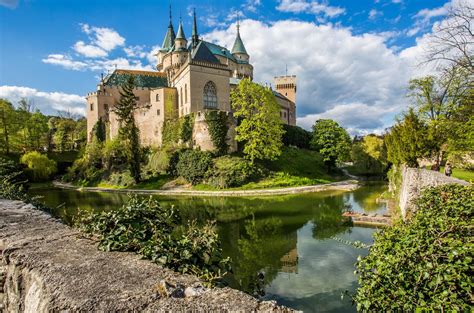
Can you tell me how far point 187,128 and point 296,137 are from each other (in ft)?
66.4

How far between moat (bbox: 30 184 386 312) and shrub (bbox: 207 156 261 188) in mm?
8483

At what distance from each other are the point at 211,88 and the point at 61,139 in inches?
1381

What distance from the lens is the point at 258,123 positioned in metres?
31.1

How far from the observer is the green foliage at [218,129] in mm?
32906

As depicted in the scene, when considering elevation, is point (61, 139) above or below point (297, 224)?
above

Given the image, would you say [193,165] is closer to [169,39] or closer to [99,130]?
[99,130]

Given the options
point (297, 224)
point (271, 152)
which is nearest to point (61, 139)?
point (271, 152)

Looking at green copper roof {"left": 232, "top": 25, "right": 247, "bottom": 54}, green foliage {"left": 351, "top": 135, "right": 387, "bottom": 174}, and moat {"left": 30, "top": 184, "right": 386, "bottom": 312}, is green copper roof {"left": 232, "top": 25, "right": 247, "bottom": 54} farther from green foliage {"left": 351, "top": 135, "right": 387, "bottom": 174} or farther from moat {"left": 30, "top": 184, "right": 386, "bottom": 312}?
moat {"left": 30, "top": 184, "right": 386, "bottom": 312}

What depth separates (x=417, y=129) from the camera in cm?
1905

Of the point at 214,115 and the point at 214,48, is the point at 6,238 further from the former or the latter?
the point at 214,48

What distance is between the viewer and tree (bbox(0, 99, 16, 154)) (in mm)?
41219

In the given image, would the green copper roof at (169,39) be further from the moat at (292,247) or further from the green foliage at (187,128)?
the moat at (292,247)

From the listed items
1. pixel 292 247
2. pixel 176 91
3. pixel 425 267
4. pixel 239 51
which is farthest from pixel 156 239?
pixel 239 51

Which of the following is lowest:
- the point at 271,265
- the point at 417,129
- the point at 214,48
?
the point at 271,265
